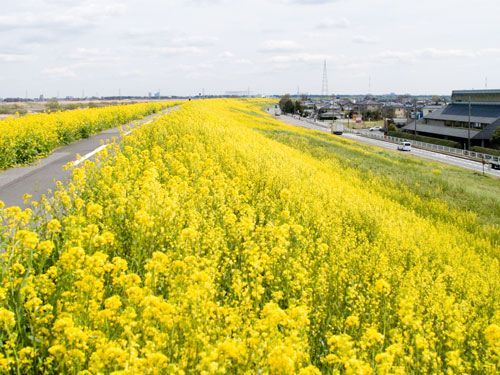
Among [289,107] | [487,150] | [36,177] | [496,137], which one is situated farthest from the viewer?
[289,107]

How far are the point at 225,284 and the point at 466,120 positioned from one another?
72.4 metres

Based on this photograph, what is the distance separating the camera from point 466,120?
225 ft

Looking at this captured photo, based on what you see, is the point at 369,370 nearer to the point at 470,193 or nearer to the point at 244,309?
the point at 244,309

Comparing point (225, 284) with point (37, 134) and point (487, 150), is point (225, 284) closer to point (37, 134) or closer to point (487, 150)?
point (37, 134)

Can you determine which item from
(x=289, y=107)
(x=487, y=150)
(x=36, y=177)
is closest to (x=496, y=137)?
(x=487, y=150)

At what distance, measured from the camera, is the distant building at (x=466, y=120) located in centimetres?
6141

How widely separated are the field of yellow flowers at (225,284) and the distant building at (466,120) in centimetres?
5618

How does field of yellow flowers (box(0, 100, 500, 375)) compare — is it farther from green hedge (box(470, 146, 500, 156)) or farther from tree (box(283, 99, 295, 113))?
tree (box(283, 99, 295, 113))

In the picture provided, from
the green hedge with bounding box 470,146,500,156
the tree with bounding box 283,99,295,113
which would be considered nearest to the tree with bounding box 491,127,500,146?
the green hedge with bounding box 470,146,500,156

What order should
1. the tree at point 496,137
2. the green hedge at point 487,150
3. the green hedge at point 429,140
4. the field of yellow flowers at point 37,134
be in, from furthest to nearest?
the green hedge at point 429,140, the tree at point 496,137, the green hedge at point 487,150, the field of yellow flowers at point 37,134

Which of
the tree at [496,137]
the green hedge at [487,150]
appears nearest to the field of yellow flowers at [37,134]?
the green hedge at [487,150]

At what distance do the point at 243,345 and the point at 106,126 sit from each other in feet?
69.4

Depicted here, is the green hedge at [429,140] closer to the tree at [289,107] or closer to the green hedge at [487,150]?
the green hedge at [487,150]

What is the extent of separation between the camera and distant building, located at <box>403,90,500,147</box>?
61.4m
